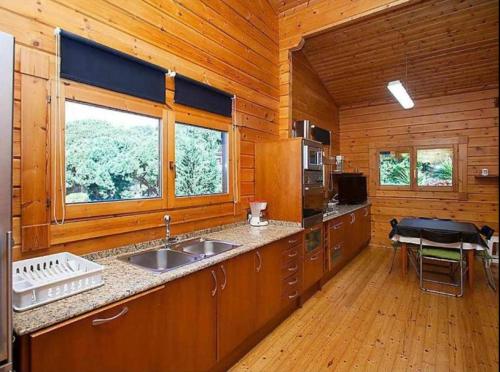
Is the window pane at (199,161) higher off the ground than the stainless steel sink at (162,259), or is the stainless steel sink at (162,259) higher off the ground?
the window pane at (199,161)

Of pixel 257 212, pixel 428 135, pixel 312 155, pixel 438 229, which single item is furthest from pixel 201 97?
pixel 428 135

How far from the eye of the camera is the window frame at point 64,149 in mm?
1758

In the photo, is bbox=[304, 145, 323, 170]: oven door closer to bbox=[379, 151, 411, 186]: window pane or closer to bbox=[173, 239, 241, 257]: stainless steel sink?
bbox=[173, 239, 241, 257]: stainless steel sink

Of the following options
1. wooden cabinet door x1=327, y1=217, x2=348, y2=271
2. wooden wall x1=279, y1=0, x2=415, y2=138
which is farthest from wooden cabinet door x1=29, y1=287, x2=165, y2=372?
wooden wall x1=279, y1=0, x2=415, y2=138

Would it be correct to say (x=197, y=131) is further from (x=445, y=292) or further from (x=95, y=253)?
(x=445, y=292)

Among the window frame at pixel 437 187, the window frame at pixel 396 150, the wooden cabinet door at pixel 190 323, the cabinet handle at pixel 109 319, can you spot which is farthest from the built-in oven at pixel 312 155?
the window frame at pixel 437 187

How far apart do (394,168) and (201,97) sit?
4.48 metres

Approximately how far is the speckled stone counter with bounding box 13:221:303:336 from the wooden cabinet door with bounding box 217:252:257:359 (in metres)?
0.11

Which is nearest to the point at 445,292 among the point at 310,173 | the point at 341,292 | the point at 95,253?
the point at 341,292

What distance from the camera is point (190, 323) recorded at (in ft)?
5.78

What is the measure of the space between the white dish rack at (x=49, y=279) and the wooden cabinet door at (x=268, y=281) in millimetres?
1279

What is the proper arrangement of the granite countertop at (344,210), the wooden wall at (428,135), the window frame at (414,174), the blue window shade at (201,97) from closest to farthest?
1. the blue window shade at (201,97)
2. the granite countertop at (344,210)
3. the wooden wall at (428,135)
4. the window frame at (414,174)

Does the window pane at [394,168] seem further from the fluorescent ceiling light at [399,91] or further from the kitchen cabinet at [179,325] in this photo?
the kitchen cabinet at [179,325]

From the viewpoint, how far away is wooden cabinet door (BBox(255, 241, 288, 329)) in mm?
2424
